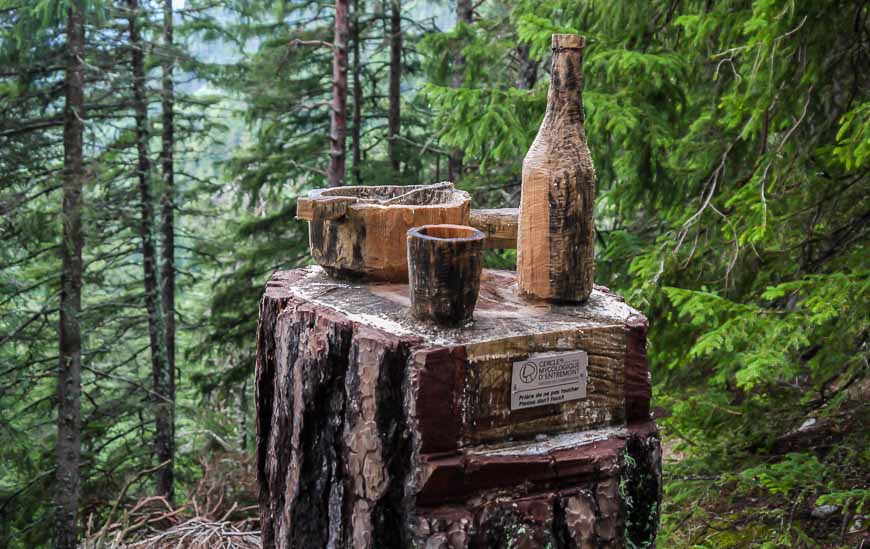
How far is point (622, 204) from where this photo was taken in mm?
4898

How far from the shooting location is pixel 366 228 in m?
2.39

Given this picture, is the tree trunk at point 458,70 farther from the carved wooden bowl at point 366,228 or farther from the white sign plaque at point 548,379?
the white sign plaque at point 548,379

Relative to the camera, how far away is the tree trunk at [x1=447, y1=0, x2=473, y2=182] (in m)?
8.39

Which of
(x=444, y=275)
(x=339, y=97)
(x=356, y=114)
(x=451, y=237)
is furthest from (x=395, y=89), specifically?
(x=444, y=275)

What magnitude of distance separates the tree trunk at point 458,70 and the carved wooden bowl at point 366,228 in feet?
19.5

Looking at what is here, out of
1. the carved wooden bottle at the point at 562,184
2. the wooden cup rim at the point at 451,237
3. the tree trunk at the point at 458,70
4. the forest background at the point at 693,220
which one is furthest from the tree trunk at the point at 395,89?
the wooden cup rim at the point at 451,237

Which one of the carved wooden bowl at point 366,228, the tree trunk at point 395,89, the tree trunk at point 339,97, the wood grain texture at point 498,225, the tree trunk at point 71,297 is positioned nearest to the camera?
the carved wooden bowl at point 366,228

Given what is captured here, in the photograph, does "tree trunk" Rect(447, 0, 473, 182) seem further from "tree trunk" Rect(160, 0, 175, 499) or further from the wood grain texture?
the wood grain texture

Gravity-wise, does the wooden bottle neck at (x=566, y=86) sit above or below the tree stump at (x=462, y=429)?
above

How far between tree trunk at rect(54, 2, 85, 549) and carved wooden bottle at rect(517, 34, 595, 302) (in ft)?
18.9

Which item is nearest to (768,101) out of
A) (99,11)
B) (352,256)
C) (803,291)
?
(803,291)

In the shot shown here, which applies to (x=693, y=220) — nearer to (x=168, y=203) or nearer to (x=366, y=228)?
(x=366, y=228)

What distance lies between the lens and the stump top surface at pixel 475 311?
6.60 ft

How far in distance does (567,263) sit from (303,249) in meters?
7.79
